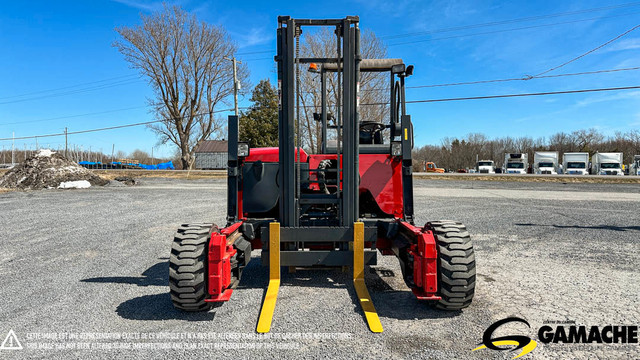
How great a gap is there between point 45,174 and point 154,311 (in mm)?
23448

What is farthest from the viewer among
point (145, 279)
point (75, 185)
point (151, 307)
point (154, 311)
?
point (75, 185)

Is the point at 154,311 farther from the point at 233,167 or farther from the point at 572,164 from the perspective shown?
the point at 572,164

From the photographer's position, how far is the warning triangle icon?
3.28 metres

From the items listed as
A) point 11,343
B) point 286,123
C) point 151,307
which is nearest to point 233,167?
point 286,123

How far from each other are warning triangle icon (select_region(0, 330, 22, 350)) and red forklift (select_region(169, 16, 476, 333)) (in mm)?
1348

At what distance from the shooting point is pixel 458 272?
12.2 feet

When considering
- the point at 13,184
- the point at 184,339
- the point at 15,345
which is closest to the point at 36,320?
the point at 15,345

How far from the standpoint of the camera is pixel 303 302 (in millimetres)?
4277

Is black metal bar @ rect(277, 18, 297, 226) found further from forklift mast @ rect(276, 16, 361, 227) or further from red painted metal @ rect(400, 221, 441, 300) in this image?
red painted metal @ rect(400, 221, 441, 300)

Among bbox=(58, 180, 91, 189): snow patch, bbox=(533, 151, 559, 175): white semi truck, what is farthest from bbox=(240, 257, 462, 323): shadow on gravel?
bbox=(533, 151, 559, 175): white semi truck

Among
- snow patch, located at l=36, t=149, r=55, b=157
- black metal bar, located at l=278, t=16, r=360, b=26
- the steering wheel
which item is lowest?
the steering wheel

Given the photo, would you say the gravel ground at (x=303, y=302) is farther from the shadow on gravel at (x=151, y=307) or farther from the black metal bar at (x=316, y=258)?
the black metal bar at (x=316, y=258)

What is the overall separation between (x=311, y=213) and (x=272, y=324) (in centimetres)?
166

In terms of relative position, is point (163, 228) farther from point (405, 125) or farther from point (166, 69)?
point (166, 69)
